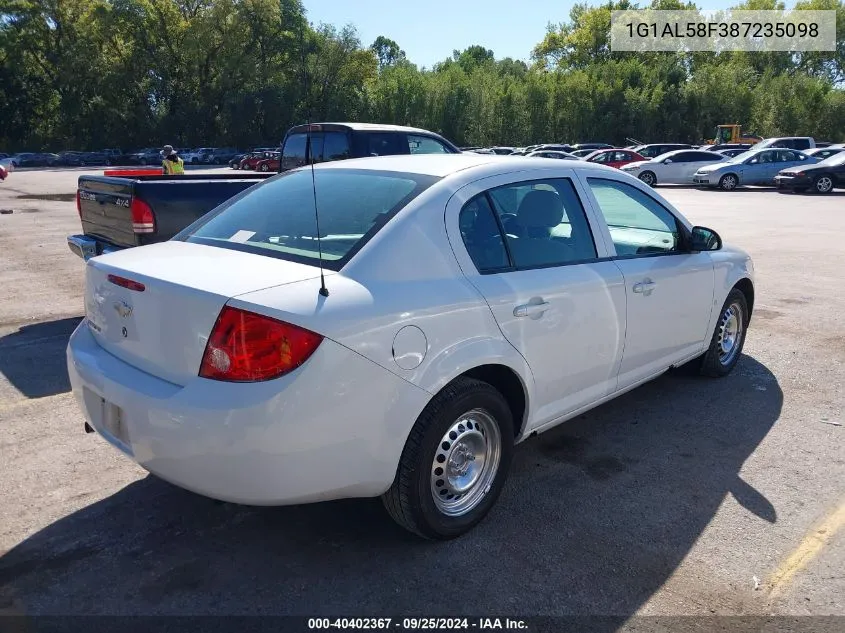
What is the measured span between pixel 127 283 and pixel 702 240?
3.60 metres

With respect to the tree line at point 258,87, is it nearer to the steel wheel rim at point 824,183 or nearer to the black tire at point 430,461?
the steel wheel rim at point 824,183

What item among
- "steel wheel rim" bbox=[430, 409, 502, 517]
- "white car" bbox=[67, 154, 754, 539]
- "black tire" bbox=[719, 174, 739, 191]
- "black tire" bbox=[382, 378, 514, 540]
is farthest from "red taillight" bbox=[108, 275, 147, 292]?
"black tire" bbox=[719, 174, 739, 191]

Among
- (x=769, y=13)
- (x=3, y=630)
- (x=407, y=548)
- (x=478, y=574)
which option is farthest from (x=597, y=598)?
(x=769, y=13)

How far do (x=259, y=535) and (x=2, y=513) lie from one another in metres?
1.31

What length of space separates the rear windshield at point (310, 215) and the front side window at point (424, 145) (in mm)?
6149

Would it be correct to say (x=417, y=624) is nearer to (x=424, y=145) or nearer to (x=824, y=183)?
(x=424, y=145)

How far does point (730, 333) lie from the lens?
5.42 meters

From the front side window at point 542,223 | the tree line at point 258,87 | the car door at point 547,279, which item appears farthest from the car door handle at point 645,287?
the tree line at point 258,87

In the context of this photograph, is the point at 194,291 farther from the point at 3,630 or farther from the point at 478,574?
the point at 478,574

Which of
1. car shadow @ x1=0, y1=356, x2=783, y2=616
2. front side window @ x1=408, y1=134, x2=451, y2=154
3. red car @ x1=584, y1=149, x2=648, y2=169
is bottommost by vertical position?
car shadow @ x1=0, y1=356, x2=783, y2=616

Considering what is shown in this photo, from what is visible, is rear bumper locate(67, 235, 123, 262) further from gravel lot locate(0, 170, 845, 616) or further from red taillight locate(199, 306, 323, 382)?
red taillight locate(199, 306, 323, 382)

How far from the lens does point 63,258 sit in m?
10.8

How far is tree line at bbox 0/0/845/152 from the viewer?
52812mm

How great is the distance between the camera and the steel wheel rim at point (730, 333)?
5254mm
